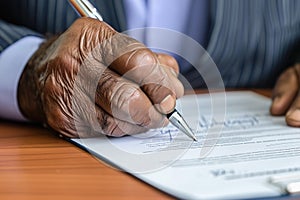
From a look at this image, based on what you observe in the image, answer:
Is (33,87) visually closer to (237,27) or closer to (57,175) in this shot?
(57,175)

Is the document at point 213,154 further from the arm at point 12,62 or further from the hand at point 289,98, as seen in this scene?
the arm at point 12,62

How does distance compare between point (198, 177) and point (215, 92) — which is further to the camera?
point (215, 92)

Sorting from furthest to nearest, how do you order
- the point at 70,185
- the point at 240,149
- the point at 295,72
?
the point at 295,72, the point at 240,149, the point at 70,185

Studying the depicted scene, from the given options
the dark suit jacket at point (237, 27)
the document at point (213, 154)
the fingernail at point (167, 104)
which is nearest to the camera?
the document at point (213, 154)

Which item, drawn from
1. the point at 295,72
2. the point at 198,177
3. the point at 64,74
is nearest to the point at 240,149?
the point at 198,177

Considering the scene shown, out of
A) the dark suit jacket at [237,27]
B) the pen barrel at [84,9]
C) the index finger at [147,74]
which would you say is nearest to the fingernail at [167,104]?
the index finger at [147,74]

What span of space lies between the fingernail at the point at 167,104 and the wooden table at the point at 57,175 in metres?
0.10

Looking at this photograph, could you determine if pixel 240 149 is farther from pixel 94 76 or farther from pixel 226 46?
pixel 226 46

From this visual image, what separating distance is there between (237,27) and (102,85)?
17.0 inches

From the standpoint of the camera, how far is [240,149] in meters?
0.64

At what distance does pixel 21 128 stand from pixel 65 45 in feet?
0.48

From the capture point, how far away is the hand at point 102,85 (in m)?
0.67

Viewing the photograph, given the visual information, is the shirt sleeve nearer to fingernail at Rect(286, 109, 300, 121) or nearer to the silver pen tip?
the silver pen tip

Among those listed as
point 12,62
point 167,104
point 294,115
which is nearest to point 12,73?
point 12,62
